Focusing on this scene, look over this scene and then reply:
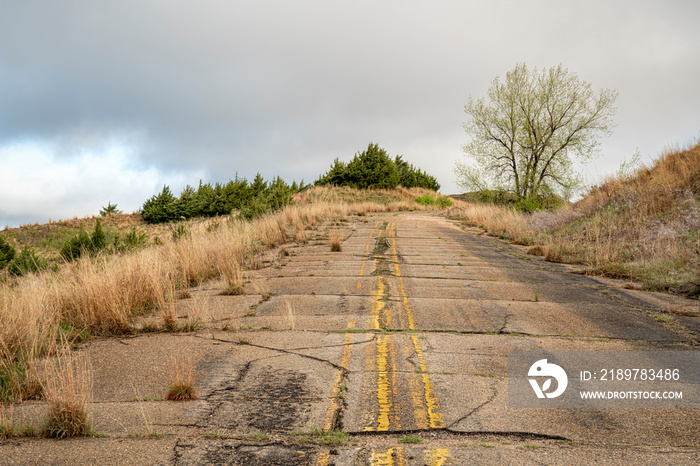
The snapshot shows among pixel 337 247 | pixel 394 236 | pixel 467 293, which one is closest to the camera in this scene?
pixel 467 293

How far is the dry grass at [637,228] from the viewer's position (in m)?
10.5

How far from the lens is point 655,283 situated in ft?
31.6

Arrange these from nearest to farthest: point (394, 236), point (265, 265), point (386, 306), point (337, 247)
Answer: point (386, 306) < point (265, 265) < point (337, 247) < point (394, 236)

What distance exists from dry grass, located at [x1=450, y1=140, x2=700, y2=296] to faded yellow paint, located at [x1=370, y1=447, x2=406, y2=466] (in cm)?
838

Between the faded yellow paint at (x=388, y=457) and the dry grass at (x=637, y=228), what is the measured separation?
8.38 m

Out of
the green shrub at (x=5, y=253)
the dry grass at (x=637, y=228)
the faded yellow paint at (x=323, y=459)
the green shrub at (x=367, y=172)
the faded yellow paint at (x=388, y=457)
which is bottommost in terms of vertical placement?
the green shrub at (x=5, y=253)

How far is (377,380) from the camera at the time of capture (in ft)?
15.7

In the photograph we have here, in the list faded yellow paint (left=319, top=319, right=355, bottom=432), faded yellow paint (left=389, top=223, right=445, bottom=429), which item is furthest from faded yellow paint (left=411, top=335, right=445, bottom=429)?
faded yellow paint (left=319, top=319, right=355, bottom=432)

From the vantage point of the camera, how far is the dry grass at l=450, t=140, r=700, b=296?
10492 millimetres

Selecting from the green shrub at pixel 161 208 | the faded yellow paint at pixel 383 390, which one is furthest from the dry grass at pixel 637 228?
the green shrub at pixel 161 208

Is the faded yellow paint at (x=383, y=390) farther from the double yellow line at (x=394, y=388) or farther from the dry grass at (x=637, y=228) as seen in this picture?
the dry grass at (x=637, y=228)

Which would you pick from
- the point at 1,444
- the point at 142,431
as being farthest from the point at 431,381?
the point at 1,444

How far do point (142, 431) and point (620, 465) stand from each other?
3.77 meters

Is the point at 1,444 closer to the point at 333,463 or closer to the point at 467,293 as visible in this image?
the point at 333,463
